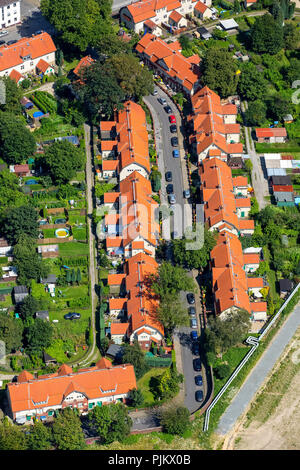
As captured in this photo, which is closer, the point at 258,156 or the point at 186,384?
the point at 186,384

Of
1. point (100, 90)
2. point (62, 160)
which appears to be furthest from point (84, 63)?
point (62, 160)

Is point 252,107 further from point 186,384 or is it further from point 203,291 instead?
point 186,384

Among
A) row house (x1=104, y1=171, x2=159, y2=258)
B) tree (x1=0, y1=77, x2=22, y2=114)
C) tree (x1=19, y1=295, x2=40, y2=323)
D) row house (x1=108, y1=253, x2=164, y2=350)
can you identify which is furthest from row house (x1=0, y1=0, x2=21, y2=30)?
tree (x1=19, y1=295, x2=40, y2=323)

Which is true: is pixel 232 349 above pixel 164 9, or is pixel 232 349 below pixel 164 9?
below

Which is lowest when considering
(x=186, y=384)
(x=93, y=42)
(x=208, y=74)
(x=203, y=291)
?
(x=186, y=384)

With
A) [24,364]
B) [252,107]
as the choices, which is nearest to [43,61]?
[252,107]

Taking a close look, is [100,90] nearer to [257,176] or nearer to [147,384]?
[257,176]
